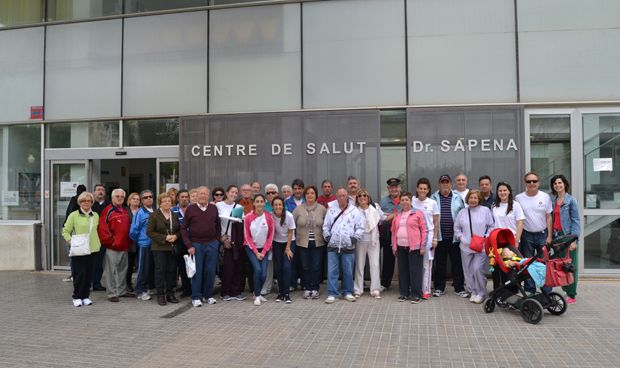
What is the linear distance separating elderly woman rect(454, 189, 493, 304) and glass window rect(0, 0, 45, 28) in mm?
10536

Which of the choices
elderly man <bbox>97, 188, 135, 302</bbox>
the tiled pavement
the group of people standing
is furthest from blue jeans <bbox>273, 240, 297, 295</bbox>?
elderly man <bbox>97, 188, 135, 302</bbox>

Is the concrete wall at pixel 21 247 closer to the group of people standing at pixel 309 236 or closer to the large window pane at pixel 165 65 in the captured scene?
the large window pane at pixel 165 65

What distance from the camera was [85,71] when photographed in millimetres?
10109

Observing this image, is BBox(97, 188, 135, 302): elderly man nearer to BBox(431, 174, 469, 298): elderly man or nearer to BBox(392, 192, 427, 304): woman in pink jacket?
BBox(392, 192, 427, 304): woman in pink jacket

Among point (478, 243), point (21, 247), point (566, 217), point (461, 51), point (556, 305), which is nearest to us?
point (556, 305)

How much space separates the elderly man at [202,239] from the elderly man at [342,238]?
1.74m

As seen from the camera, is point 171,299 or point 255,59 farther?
point 255,59

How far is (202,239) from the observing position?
22.0ft

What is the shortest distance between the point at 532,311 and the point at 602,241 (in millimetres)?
3784

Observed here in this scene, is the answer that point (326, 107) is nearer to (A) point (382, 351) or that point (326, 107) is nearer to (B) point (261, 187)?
(B) point (261, 187)

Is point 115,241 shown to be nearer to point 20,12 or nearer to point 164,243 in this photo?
point 164,243

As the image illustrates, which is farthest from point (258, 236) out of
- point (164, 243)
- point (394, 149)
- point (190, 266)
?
point (394, 149)

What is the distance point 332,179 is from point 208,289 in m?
3.23

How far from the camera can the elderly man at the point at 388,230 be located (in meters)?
7.32
